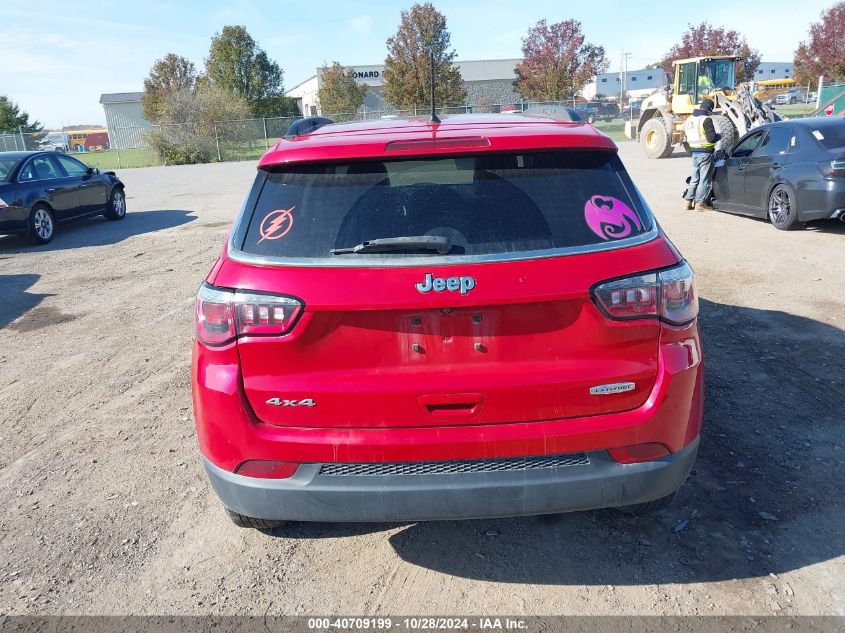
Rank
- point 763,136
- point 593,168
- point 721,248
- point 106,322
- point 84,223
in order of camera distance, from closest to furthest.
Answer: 1. point 593,168
2. point 106,322
3. point 721,248
4. point 763,136
5. point 84,223

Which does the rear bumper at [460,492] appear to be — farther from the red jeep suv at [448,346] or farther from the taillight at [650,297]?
the taillight at [650,297]

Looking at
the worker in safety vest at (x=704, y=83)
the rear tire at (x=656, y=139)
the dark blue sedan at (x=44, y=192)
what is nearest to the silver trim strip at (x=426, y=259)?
the dark blue sedan at (x=44, y=192)

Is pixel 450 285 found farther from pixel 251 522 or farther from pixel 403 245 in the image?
pixel 251 522

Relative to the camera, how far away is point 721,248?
902 cm

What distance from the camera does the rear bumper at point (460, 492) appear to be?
247 centimetres

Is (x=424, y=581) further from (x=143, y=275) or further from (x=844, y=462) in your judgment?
(x=143, y=275)

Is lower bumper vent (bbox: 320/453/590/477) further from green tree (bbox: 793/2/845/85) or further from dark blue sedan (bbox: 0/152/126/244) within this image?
green tree (bbox: 793/2/845/85)

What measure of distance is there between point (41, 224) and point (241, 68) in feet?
156

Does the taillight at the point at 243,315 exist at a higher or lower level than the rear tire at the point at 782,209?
higher

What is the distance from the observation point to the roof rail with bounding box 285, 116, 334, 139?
137 inches

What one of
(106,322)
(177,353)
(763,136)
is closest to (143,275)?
(106,322)

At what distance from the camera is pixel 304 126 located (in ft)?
12.2

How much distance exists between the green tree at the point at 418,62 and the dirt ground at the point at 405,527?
4354 cm

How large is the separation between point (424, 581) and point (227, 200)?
16.3m
